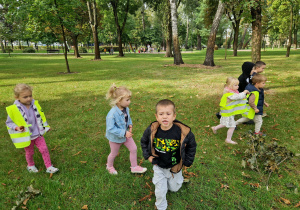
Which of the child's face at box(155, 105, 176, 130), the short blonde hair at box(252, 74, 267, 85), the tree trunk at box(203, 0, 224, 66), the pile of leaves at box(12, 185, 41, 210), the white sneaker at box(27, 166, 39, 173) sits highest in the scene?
the tree trunk at box(203, 0, 224, 66)

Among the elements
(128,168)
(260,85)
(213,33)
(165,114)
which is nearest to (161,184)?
(165,114)

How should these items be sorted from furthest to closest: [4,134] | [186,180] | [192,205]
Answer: [4,134] → [186,180] → [192,205]

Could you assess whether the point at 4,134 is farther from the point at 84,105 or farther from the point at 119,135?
the point at 119,135

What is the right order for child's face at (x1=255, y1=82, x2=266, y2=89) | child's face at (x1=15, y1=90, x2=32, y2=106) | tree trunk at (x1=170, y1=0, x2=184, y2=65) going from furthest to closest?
tree trunk at (x1=170, y1=0, x2=184, y2=65) → child's face at (x1=255, y1=82, x2=266, y2=89) → child's face at (x1=15, y1=90, x2=32, y2=106)

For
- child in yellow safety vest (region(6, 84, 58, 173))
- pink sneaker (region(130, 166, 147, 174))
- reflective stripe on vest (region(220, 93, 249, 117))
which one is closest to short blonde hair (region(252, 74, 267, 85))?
reflective stripe on vest (region(220, 93, 249, 117))

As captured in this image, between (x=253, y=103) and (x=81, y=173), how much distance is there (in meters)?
4.27

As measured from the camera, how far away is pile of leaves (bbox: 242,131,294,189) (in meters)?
3.36

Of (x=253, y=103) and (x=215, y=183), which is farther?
(x=253, y=103)

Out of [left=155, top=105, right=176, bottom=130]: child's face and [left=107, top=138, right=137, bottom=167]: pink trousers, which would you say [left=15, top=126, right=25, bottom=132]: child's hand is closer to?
[left=107, top=138, right=137, bottom=167]: pink trousers

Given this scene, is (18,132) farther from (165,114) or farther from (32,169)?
(165,114)

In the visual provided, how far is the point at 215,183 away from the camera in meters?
3.18

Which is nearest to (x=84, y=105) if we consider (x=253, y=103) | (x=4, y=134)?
(x=4, y=134)

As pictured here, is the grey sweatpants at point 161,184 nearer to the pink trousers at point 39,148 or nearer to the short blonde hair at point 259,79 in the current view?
the pink trousers at point 39,148

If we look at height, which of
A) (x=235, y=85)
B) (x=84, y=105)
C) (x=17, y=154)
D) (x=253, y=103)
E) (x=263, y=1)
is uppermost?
(x=263, y=1)
